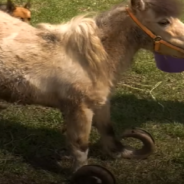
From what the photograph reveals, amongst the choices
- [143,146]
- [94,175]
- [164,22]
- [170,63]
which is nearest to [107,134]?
[143,146]

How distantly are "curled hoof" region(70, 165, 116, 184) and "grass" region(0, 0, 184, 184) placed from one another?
0.25 m

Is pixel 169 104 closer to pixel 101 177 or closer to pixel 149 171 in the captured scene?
pixel 149 171

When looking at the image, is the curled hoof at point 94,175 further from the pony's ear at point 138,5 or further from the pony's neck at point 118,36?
the pony's ear at point 138,5

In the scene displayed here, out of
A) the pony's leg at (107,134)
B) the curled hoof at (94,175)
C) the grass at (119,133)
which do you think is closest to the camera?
the curled hoof at (94,175)

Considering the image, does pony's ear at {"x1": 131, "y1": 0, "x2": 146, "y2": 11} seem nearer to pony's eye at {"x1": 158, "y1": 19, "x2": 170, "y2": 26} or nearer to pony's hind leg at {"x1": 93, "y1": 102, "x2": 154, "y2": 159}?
pony's eye at {"x1": 158, "y1": 19, "x2": 170, "y2": 26}

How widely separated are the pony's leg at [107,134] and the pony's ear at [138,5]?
89 cm

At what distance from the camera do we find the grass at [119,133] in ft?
12.6

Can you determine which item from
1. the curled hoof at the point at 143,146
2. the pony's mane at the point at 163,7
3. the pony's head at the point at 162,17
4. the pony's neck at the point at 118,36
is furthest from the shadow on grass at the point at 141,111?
the pony's mane at the point at 163,7

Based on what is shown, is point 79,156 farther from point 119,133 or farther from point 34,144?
point 119,133

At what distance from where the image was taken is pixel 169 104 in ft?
16.4

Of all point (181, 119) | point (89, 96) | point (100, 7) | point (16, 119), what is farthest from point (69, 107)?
point (100, 7)

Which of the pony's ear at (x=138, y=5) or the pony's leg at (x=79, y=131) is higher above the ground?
the pony's ear at (x=138, y=5)

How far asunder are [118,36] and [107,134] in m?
0.88

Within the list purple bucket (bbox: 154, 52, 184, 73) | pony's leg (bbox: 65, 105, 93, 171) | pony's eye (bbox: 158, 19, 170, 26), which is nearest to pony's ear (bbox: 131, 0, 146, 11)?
pony's eye (bbox: 158, 19, 170, 26)
